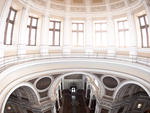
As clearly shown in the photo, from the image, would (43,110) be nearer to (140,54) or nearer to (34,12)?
(34,12)

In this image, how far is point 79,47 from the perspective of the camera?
1165cm

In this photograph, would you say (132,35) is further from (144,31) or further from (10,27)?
(10,27)

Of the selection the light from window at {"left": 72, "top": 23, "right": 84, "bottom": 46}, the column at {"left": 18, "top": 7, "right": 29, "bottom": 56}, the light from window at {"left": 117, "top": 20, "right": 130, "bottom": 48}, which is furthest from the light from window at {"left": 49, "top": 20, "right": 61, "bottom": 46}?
the light from window at {"left": 117, "top": 20, "right": 130, "bottom": 48}

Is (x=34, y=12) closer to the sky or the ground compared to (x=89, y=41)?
closer to the sky

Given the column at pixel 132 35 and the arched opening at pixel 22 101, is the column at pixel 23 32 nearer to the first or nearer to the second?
the arched opening at pixel 22 101

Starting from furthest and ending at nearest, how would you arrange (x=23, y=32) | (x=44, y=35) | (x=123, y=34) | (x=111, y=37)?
(x=111, y=37) < (x=123, y=34) < (x=44, y=35) < (x=23, y=32)

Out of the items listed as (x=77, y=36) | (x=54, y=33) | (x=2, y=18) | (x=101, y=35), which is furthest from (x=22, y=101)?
(x=101, y=35)

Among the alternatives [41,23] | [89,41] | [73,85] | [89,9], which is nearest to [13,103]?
[41,23]

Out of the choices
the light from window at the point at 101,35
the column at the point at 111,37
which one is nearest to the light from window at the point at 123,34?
the column at the point at 111,37

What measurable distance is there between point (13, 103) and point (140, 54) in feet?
37.8

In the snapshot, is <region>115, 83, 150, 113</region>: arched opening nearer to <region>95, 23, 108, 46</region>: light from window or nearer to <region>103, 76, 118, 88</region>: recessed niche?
<region>103, 76, 118, 88</region>: recessed niche

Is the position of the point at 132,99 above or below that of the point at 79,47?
below

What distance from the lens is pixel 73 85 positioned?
23.7m

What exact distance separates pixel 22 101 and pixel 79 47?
269 inches
